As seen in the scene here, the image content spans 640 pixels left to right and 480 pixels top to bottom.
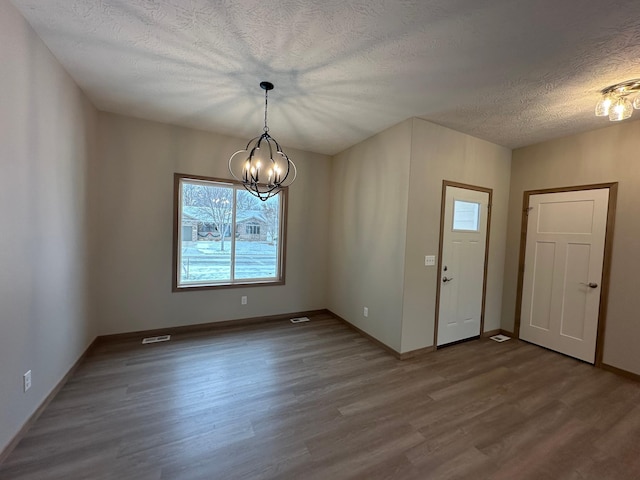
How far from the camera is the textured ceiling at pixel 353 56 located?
1.53m

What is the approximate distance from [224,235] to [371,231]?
2.18 meters

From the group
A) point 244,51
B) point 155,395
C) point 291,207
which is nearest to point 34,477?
point 155,395

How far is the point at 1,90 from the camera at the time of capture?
1.52 metres

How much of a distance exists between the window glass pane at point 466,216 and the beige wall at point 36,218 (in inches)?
161

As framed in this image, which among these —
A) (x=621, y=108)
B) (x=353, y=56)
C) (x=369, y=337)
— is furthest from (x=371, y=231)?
(x=621, y=108)

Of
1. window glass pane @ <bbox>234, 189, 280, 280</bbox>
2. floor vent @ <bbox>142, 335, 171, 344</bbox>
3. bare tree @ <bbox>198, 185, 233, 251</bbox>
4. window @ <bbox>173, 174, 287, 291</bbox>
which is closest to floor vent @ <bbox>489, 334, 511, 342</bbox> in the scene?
window @ <bbox>173, 174, 287, 291</bbox>

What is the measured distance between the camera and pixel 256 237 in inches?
160

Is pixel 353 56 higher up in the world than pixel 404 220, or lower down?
higher up

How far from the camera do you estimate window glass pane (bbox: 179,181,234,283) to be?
361 cm

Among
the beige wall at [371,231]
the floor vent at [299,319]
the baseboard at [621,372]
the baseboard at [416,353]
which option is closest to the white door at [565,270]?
the baseboard at [621,372]

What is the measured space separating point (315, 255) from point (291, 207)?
0.94 m

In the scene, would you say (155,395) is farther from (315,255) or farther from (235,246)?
(315,255)

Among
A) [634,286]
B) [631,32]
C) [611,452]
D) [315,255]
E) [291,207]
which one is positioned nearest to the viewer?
[631,32]

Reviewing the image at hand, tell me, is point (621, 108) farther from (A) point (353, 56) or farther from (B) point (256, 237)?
(B) point (256, 237)
